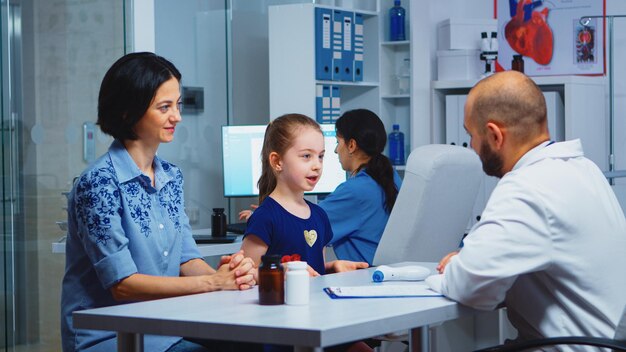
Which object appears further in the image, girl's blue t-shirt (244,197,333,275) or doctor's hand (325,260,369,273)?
doctor's hand (325,260,369,273)

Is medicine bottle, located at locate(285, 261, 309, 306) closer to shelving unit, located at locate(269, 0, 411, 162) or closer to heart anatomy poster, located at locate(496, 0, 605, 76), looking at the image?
shelving unit, located at locate(269, 0, 411, 162)

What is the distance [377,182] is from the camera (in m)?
3.97

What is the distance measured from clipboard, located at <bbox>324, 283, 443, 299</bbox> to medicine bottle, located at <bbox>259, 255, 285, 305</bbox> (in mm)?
154

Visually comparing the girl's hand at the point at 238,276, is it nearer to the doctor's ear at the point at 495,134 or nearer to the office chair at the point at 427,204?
the doctor's ear at the point at 495,134

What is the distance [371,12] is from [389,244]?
314 cm

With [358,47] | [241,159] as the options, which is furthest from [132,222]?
[358,47]

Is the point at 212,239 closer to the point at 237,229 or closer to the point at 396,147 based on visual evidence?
the point at 237,229

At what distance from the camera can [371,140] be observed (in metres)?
4.08

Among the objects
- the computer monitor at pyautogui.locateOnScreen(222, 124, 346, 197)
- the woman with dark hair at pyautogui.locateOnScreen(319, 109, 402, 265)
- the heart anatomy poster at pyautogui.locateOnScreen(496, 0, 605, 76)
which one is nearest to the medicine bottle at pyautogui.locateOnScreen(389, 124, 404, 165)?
the heart anatomy poster at pyautogui.locateOnScreen(496, 0, 605, 76)

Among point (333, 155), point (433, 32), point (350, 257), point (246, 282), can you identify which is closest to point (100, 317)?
point (246, 282)

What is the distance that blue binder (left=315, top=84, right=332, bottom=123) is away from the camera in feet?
19.0

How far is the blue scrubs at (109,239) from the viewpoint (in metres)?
2.35

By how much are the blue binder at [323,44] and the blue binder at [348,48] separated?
0.43 feet

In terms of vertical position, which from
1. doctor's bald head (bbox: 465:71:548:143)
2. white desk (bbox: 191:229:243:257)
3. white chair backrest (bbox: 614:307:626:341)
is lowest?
white desk (bbox: 191:229:243:257)
